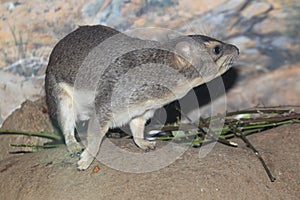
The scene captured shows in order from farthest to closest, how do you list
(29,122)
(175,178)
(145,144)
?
(29,122)
(145,144)
(175,178)

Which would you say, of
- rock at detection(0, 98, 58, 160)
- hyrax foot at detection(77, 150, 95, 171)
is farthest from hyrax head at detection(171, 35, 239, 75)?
rock at detection(0, 98, 58, 160)

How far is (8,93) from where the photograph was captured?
18.8 ft

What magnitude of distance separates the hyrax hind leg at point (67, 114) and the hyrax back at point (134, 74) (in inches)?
4.2

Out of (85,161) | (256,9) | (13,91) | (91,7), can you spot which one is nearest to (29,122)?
(13,91)

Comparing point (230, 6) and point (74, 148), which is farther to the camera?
point (230, 6)

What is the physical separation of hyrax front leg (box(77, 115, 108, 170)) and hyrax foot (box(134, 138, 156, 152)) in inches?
15.9

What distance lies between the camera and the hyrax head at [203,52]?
4.27 m

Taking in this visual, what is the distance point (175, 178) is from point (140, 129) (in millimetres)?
893

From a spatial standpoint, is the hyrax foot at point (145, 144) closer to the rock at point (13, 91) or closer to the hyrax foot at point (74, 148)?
the hyrax foot at point (74, 148)

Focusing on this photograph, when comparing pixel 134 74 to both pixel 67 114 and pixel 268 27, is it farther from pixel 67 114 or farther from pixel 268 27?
pixel 268 27

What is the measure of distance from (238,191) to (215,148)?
0.61 m

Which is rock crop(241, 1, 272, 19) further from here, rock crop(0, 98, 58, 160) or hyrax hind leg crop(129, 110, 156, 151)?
rock crop(0, 98, 58, 160)

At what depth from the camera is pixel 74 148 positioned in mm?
4715

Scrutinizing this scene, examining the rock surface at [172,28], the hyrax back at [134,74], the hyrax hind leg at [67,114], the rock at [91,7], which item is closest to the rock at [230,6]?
the rock surface at [172,28]
